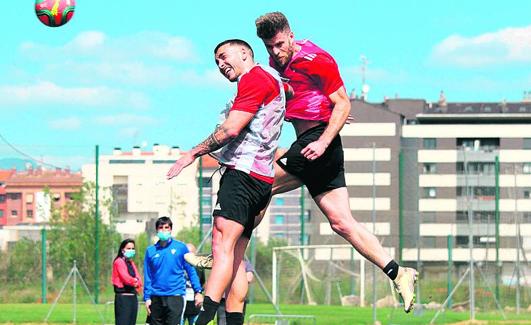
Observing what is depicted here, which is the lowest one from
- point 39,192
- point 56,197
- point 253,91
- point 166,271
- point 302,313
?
point 302,313

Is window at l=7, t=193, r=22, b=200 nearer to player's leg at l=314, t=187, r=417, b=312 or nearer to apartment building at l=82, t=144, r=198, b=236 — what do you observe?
apartment building at l=82, t=144, r=198, b=236

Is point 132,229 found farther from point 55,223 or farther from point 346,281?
point 346,281

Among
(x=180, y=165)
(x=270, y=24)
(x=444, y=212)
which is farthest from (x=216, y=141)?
(x=444, y=212)

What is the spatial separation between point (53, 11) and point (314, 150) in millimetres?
8418

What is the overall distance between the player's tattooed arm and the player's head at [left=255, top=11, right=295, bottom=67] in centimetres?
85

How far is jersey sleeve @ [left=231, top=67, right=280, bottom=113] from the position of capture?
8.33 m

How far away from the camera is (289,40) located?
8.95m

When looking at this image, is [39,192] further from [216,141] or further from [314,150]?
[216,141]

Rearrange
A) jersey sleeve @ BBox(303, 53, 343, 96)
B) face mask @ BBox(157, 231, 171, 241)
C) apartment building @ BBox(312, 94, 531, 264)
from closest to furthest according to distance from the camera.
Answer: jersey sleeve @ BBox(303, 53, 343, 96) → face mask @ BBox(157, 231, 171, 241) → apartment building @ BBox(312, 94, 531, 264)

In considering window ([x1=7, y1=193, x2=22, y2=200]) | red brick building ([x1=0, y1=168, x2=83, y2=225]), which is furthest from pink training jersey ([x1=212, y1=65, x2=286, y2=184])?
window ([x1=7, y1=193, x2=22, y2=200])

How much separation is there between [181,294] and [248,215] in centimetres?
707

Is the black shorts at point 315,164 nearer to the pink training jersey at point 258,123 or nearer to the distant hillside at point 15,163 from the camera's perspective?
the pink training jersey at point 258,123

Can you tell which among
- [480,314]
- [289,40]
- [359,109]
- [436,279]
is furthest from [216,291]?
[359,109]

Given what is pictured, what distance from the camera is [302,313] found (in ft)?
90.5
